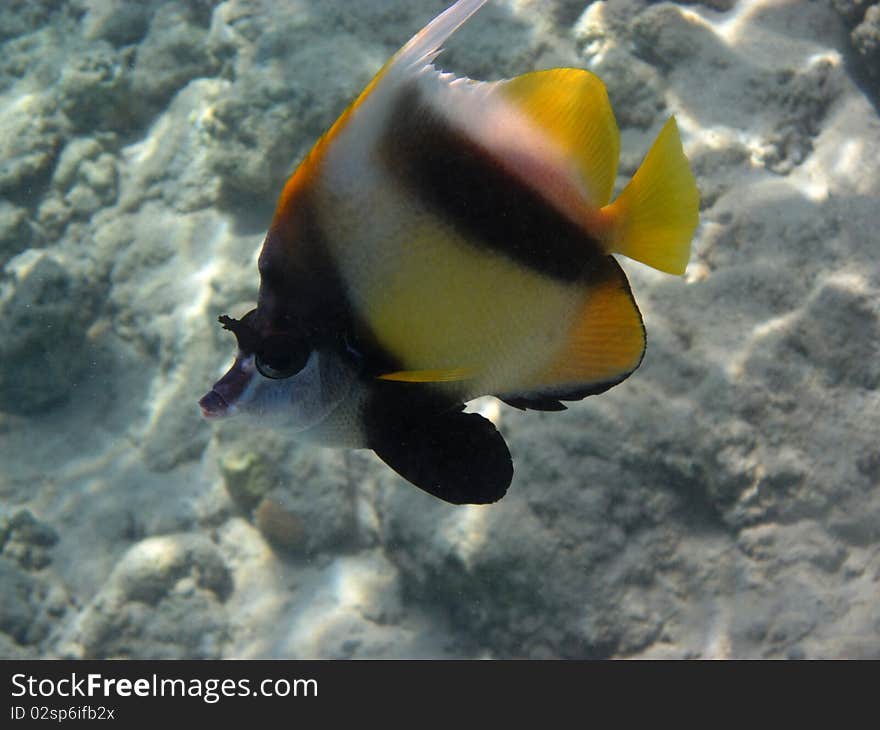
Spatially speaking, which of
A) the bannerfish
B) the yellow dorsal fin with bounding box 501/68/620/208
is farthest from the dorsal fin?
the yellow dorsal fin with bounding box 501/68/620/208

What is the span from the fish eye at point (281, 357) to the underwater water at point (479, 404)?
239 centimetres

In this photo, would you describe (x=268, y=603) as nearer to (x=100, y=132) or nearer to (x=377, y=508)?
(x=377, y=508)

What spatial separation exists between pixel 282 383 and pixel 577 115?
1.79 ft

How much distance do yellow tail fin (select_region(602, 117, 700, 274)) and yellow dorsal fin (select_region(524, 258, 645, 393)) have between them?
2.0 inches

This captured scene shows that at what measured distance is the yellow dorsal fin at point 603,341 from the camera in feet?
2.89

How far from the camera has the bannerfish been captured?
816mm

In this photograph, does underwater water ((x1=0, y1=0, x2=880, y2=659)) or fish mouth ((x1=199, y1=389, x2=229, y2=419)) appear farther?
underwater water ((x1=0, y1=0, x2=880, y2=659))

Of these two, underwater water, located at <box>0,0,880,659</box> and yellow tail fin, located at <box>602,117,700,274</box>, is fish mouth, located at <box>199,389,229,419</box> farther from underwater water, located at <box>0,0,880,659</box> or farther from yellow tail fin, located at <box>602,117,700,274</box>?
underwater water, located at <box>0,0,880,659</box>


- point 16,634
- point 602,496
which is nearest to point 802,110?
point 602,496

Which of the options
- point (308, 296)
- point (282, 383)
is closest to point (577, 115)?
point (308, 296)

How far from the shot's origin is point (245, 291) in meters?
4.54

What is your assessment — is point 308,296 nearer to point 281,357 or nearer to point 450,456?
point 281,357

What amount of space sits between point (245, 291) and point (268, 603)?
2.15m

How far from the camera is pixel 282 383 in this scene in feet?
2.84
